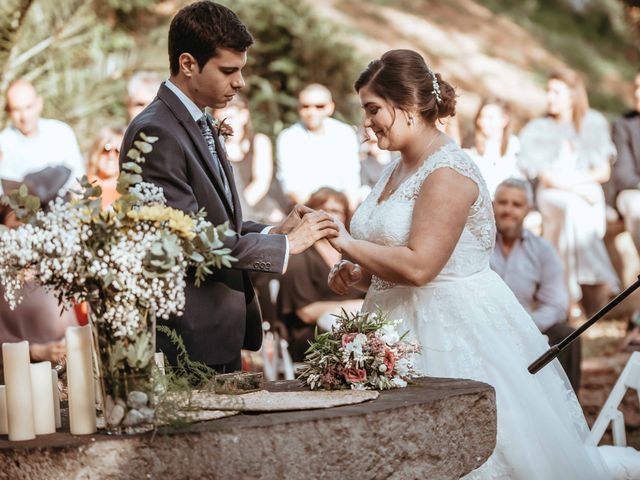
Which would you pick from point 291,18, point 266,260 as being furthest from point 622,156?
point 266,260

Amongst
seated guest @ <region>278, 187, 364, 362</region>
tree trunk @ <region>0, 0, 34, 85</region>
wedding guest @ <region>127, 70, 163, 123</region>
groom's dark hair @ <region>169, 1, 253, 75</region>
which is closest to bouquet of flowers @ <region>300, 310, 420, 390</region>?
groom's dark hair @ <region>169, 1, 253, 75</region>

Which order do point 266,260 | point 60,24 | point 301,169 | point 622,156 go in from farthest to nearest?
point 60,24, point 622,156, point 301,169, point 266,260

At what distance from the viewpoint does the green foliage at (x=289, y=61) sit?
1254cm

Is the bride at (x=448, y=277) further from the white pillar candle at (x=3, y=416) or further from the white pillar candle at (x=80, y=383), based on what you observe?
the white pillar candle at (x=3, y=416)

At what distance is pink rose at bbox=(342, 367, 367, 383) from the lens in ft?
11.4

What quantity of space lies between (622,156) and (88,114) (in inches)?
199

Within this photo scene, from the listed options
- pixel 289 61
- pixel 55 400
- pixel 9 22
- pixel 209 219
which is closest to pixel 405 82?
pixel 209 219

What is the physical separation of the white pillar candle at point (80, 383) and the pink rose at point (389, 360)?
0.93 meters

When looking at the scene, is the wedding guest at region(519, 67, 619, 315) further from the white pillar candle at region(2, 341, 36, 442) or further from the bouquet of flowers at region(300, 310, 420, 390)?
the white pillar candle at region(2, 341, 36, 442)

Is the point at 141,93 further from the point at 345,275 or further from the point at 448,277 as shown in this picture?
the point at 448,277

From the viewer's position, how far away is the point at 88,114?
10891mm

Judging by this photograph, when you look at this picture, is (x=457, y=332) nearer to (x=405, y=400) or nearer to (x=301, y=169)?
(x=405, y=400)

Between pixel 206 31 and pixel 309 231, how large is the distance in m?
0.77

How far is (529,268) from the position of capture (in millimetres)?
7168
